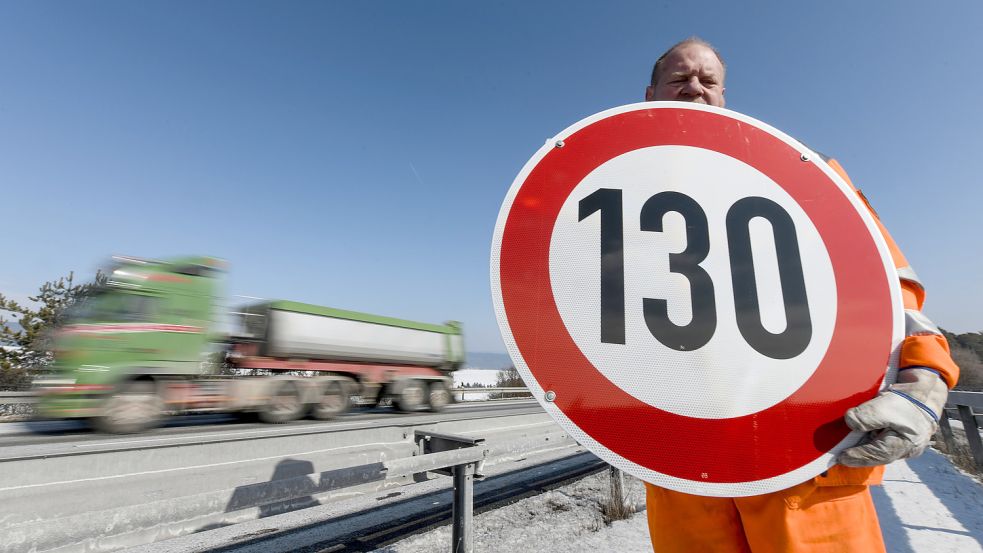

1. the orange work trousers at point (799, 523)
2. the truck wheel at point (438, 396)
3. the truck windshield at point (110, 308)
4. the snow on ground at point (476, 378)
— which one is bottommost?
the snow on ground at point (476, 378)

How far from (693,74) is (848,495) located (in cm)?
122

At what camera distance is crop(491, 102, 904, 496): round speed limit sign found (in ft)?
3.07

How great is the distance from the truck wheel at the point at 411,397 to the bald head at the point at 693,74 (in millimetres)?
14183

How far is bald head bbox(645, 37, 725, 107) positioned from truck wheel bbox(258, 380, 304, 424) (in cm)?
1161

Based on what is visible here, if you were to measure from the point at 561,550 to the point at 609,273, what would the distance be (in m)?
2.94

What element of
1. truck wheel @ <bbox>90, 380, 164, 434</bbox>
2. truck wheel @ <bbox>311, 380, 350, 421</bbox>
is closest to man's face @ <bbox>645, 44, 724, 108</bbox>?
truck wheel @ <bbox>90, 380, 164, 434</bbox>

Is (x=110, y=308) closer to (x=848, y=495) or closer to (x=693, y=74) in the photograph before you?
(x=693, y=74)

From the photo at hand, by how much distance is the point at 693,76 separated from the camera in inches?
57.1

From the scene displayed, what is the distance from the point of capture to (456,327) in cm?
1750

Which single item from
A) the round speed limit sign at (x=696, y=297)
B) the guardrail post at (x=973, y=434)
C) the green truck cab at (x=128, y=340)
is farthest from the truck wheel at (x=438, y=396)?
the round speed limit sign at (x=696, y=297)

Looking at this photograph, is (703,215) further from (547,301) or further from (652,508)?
(652,508)

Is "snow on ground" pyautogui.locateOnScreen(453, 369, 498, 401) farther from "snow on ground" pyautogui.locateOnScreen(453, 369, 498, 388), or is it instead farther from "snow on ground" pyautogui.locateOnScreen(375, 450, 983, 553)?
"snow on ground" pyautogui.locateOnScreen(375, 450, 983, 553)

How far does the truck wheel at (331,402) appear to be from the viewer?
476 inches

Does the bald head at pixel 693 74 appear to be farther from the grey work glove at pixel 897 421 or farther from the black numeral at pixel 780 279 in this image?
the grey work glove at pixel 897 421
